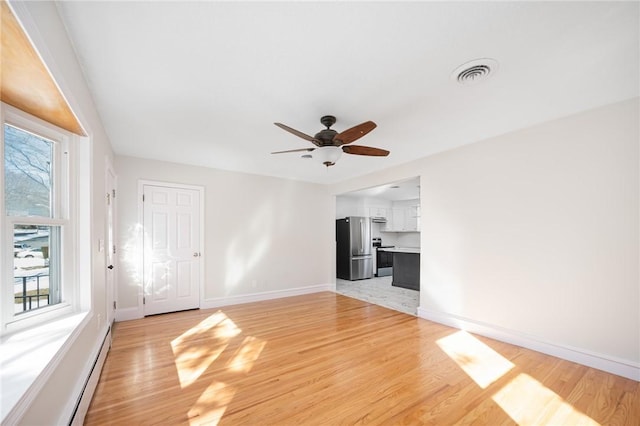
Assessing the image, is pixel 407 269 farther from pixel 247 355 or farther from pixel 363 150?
pixel 247 355

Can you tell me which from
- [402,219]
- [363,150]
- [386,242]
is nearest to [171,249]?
[363,150]

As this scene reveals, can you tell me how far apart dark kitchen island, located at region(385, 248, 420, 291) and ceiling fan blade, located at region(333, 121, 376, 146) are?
4.21m

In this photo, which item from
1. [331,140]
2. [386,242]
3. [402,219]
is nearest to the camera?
[331,140]

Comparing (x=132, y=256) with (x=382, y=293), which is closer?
(x=132, y=256)

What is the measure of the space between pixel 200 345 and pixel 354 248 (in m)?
4.74

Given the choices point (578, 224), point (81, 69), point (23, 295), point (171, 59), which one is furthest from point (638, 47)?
point (23, 295)

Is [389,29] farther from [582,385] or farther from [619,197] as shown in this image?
[582,385]

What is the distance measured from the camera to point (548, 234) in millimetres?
2840

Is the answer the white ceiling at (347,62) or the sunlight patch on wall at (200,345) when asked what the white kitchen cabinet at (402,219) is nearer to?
the white ceiling at (347,62)

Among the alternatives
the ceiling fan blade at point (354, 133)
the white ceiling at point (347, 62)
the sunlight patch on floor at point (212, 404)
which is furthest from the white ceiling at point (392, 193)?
the sunlight patch on floor at point (212, 404)

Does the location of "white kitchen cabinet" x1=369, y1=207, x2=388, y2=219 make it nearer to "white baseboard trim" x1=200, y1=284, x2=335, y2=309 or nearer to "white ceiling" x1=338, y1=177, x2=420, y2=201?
"white ceiling" x1=338, y1=177, x2=420, y2=201

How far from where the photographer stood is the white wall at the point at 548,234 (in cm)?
241

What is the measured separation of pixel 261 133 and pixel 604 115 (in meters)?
3.39

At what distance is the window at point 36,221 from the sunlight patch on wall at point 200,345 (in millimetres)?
1121
